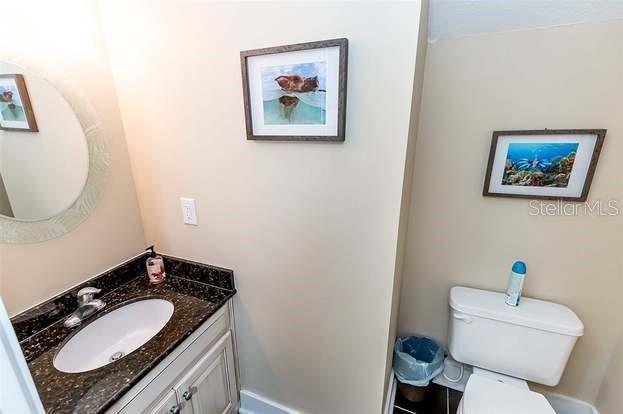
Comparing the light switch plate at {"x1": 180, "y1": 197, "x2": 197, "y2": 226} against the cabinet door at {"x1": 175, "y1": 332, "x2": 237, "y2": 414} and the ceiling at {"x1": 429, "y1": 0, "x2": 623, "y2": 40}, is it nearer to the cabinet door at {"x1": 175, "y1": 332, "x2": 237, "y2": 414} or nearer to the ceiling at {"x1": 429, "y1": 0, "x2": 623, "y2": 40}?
the cabinet door at {"x1": 175, "y1": 332, "x2": 237, "y2": 414}

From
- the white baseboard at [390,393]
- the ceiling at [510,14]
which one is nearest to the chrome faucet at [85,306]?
the white baseboard at [390,393]

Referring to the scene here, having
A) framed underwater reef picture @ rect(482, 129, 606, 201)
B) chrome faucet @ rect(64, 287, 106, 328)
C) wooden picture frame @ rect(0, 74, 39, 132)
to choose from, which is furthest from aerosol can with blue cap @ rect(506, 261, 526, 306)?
wooden picture frame @ rect(0, 74, 39, 132)

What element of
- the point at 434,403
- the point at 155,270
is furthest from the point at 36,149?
the point at 434,403

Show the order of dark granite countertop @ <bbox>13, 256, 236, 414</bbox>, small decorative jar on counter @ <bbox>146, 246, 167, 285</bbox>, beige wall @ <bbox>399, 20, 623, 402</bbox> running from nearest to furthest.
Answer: dark granite countertop @ <bbox>13, 256, 236, 414</bbox> → beige wall @ <bbox>399, 20, 623, 402</bbox> → small decorative jar on counter @ <bbox>146, 246, 167, 285</bbox>

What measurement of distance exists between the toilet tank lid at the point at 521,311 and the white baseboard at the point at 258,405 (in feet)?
3.39

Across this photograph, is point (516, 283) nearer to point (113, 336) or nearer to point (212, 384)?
point (212, 384)

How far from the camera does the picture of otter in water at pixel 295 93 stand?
991mm

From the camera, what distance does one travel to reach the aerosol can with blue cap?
4.56 feet

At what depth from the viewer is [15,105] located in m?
1.02

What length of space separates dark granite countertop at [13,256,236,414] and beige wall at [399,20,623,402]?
1.13 meters

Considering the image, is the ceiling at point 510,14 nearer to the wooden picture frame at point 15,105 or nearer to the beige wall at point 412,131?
the beige wall at point 412,131

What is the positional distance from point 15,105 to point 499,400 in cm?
221

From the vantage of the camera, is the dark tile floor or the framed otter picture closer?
the framed otter picture

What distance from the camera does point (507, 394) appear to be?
4.25 ft
